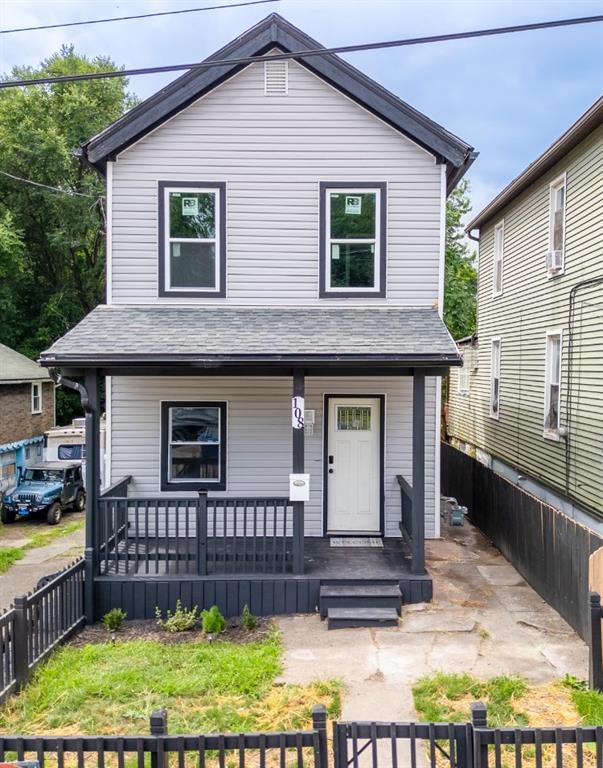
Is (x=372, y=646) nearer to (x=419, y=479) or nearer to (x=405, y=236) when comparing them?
(x=419, y=479)

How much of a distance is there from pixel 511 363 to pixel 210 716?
37.7ft

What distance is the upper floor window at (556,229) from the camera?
1142cm

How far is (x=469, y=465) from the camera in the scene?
12.8 meters

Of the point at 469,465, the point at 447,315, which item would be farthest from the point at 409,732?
the point at 447,315

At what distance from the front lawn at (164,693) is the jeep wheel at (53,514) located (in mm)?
9422

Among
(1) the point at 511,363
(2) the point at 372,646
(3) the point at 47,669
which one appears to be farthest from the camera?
(1) the point at 511,363

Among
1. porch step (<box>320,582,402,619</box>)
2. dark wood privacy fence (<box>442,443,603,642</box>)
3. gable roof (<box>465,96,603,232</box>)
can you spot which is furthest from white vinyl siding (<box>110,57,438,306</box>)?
porch step (<box>320,582,402,619</box>)

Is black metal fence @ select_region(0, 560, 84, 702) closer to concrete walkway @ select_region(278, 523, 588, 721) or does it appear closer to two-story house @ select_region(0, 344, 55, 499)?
concrete walkway @ select_region(278, 523, 588, 721)

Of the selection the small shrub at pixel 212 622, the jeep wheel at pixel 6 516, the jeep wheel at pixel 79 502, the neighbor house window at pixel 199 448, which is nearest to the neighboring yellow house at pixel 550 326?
the neighbor house window at pixel 199 448

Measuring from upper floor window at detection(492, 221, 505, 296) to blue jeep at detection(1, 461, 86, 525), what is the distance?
12.3 m

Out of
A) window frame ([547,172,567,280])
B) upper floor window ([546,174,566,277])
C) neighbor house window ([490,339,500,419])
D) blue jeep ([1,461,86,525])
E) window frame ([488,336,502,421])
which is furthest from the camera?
neighbor house window ([490,339,500,419])

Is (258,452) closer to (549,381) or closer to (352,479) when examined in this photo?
(352,479)

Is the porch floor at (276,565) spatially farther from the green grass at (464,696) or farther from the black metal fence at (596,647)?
the black metal fence at (596,647)

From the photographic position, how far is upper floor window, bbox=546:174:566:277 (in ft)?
37.5
